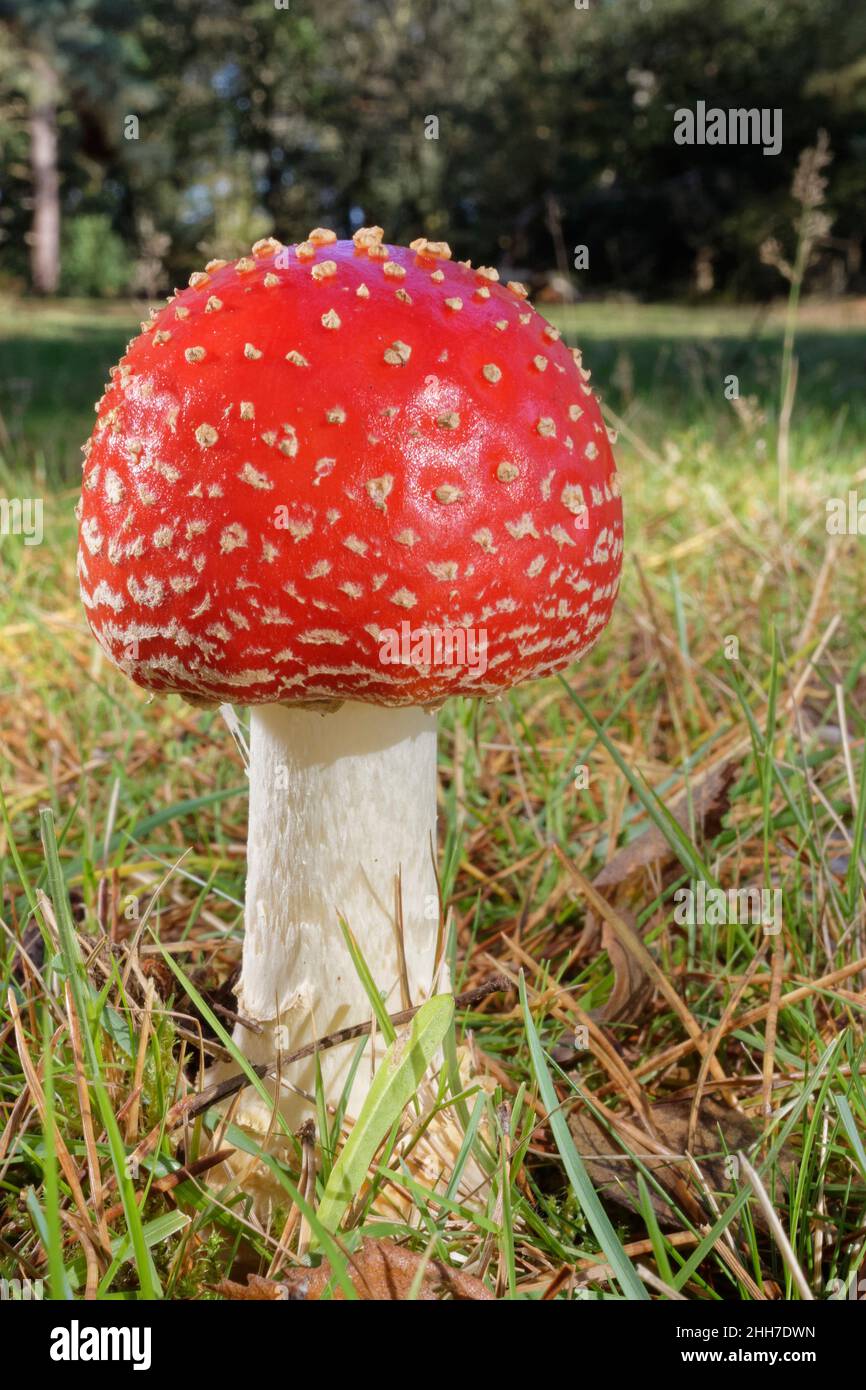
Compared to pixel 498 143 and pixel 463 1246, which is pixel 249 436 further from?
pixel 498 143

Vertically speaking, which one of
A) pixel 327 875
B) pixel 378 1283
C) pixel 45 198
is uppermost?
pixel 45 198

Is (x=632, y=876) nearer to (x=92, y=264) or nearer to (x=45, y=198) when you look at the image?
(x=45, y=198)

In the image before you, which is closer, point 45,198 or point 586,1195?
point 586,1195

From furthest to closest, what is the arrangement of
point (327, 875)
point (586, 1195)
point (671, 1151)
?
point (327, 875) → point (671, 1151) → point (586, 1195)

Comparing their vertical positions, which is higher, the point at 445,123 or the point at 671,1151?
the point at 445,123

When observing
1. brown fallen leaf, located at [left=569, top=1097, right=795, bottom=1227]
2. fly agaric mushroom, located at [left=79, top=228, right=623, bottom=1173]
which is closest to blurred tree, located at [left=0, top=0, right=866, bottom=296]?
fly agaric mushroom, located at [left=79, top=228, right=623, bottom=1173]

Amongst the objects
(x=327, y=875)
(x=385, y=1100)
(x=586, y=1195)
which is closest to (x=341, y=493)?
(x=327, y=875)

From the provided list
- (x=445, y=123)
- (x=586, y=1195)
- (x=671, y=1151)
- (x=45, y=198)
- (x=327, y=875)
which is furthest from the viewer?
(x=445, y=123)

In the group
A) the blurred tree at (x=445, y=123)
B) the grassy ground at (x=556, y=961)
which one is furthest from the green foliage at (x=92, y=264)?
the grassy ground at (x=556, y=961)
